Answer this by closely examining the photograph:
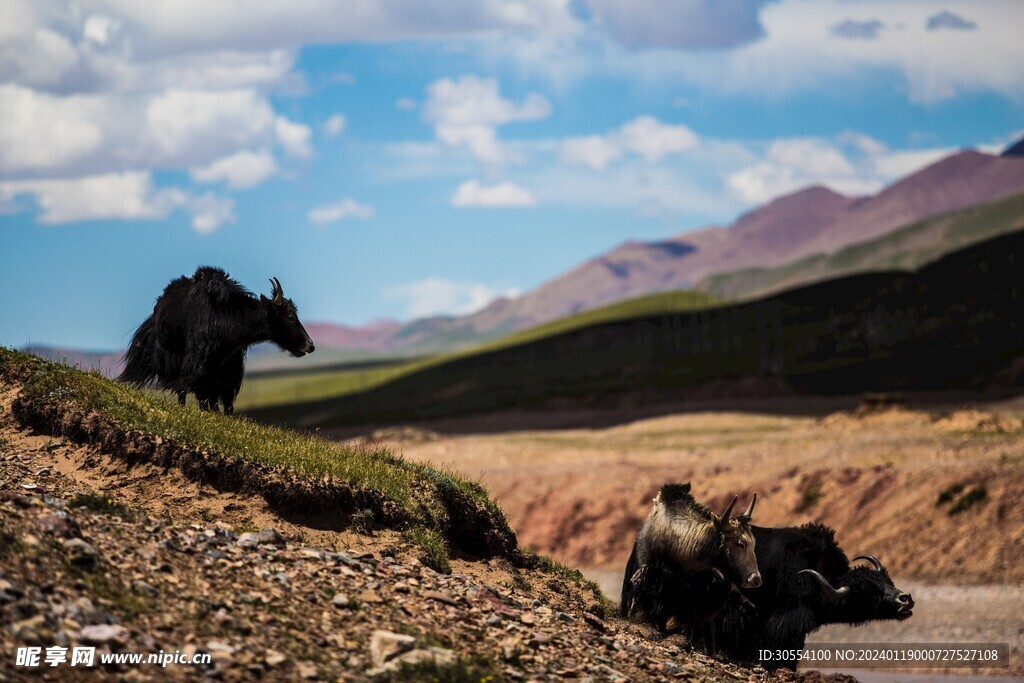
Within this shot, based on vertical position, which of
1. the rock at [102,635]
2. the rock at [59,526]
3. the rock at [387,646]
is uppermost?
the rock at [59,526]

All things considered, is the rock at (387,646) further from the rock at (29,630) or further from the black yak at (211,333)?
the black yak at (211,333)

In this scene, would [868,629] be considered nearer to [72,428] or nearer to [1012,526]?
[1012,526]

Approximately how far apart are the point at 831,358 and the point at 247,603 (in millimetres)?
143531

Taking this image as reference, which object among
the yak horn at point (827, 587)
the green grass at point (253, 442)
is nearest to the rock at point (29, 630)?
the green grass at point (253, 442)

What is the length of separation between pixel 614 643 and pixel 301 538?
4096 mm

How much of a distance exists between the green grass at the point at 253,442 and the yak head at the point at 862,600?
17.8 feet

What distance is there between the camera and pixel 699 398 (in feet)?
409

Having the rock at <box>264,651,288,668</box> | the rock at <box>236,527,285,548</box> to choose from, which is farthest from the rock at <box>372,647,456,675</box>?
the rock at <box>236,527,285,548</box>

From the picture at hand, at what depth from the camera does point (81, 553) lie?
41.0 ft

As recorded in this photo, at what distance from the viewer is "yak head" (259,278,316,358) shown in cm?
2047

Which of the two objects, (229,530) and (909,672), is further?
(909,672)

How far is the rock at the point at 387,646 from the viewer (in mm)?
12547

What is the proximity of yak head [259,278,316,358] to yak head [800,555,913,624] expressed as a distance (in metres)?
9.06

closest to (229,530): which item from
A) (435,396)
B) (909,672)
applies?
(909,672)
